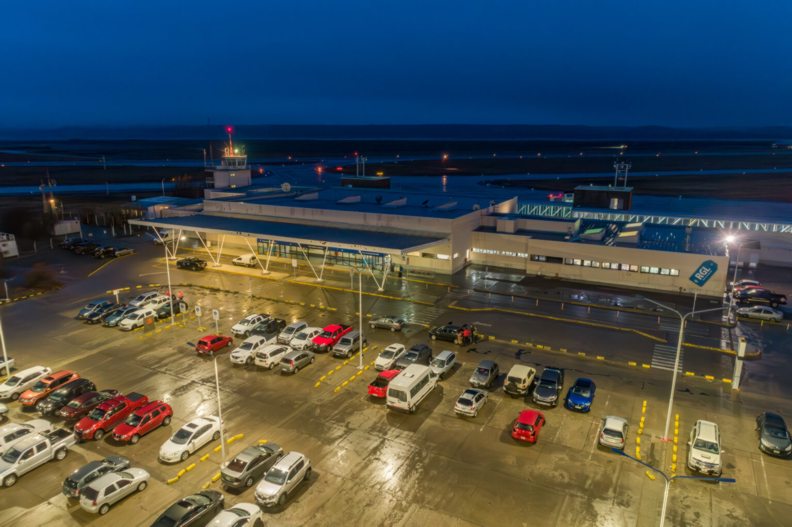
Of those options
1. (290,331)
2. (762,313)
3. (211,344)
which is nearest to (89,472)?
(211,344)

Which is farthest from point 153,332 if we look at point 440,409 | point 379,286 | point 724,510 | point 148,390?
point 724,510

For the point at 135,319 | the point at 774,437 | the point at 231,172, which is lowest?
the point at 774,437

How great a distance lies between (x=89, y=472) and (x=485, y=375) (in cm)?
2220

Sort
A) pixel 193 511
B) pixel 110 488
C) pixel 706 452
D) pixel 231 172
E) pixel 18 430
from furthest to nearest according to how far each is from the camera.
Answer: pixel 231 172 → pixel 18 430 → pixel 706 452 → pixel 110 488 → pixel 193 511

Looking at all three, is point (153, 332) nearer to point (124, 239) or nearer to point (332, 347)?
point (332, 347)

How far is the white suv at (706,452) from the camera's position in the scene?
23.1 meters

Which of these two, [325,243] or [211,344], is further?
[325,243]

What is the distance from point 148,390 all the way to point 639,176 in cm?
16704

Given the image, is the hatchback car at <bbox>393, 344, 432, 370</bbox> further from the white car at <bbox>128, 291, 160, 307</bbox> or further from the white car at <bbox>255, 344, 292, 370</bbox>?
the white car at <bbox>128, 291, 160, 307</bbox>

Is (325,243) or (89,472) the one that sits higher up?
(325,243)

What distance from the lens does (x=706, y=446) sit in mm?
23734

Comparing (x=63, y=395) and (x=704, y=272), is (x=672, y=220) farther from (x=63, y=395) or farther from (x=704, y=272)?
(x=63, y=395)

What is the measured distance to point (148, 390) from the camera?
3141cm

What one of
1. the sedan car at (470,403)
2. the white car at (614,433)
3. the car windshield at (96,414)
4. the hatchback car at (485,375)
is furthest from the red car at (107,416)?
the white car at (614,433)
